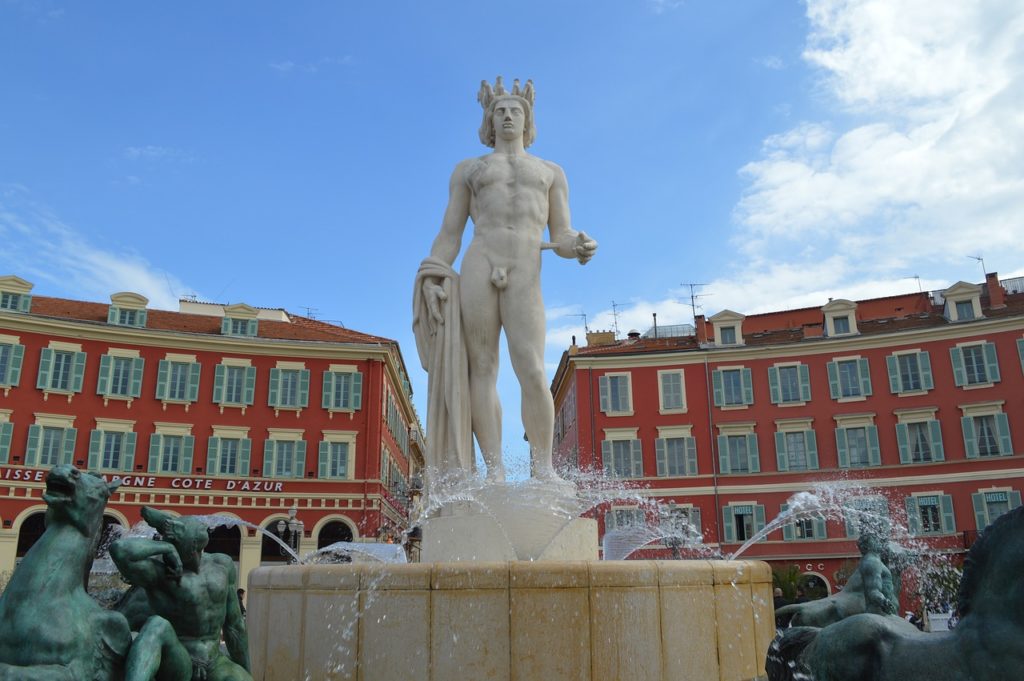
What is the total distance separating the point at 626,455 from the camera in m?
37.7

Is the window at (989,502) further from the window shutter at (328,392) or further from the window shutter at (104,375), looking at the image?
the window shutter at (104,375)

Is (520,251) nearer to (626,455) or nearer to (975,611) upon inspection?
(975,611)

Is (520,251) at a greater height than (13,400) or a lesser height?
lesser

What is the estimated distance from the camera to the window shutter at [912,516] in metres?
33.4

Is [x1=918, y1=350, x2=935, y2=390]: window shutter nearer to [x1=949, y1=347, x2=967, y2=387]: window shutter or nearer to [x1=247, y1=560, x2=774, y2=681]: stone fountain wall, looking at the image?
[x1=949, y1=347, x2=967, y2=387]: window shutter

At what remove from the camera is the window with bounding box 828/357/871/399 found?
119ft

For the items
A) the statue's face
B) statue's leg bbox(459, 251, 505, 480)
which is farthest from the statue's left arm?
statue's leg bbox(459, 251, 505, 480)

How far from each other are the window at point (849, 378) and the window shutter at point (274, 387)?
933 inches

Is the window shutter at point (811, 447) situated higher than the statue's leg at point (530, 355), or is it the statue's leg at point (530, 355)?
the window shutter at point (811, 447)

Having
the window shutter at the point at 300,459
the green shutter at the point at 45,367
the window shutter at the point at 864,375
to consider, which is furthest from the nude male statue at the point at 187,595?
the window shutter at the point at 864,375

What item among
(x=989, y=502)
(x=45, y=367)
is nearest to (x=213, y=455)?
(x=45, y=367)

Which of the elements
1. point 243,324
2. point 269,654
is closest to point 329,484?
point 243,324

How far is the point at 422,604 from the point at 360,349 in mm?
31884

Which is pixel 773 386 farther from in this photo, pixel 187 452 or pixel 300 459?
pixel 187 452
